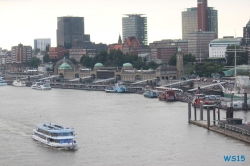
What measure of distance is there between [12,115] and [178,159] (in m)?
Answer: 22.8

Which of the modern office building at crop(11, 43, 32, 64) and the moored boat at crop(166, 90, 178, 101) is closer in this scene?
the moored boat at crop(166, 90, 178, 101)

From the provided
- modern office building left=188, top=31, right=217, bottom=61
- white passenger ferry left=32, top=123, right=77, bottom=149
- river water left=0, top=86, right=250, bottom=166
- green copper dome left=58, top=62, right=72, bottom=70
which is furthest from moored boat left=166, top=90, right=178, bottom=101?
modern office building left=188, top=31, right=217, bottom=61

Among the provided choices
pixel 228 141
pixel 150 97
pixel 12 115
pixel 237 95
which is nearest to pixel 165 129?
pixel 228 141

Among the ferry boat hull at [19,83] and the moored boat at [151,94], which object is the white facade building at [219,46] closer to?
the ferry boat hull at [19,83]

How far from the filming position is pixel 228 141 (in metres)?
41.1

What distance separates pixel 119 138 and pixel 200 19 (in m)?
112

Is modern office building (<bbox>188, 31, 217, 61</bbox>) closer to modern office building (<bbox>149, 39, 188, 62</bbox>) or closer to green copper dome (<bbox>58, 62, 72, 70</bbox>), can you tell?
modern office building (<bbox>149, 39, 188, 62</bbox>)

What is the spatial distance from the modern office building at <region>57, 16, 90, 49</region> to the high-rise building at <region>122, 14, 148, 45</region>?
37.8 feet

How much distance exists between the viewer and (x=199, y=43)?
136 metres

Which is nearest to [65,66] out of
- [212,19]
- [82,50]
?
[82,50]

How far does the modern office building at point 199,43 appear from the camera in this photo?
446ft

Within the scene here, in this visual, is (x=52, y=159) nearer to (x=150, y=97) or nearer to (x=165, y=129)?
(x=165, y=129)

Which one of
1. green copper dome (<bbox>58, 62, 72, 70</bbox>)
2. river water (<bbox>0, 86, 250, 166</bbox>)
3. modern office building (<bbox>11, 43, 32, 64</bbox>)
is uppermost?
modern office building (<bbox>11, 43, 32, 64</bbox>)

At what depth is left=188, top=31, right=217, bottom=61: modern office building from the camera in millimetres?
135875
